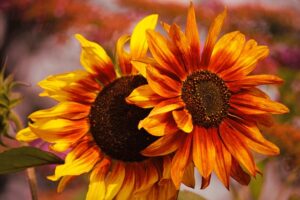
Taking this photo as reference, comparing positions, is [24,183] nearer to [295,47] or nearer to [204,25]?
[204,25]

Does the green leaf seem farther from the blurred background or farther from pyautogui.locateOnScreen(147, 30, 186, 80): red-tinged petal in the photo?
the blurred background

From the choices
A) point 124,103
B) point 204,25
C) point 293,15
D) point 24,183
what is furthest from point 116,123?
point 293,15

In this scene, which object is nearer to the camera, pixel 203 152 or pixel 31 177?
pixel 203 152

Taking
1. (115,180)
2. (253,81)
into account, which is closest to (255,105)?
(253,81)

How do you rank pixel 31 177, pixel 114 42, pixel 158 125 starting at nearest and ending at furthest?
pixel 158 125 < pixel 31 177 < pixel 114 42

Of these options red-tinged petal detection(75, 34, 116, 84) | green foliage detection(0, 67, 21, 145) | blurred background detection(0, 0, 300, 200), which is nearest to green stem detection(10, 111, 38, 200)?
green foliage detection(0, 67, 21, 145)

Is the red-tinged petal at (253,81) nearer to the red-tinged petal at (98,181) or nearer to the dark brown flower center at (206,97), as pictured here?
the dark brown flower center at (206,97)

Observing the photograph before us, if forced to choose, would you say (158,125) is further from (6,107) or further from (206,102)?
(6,107)
